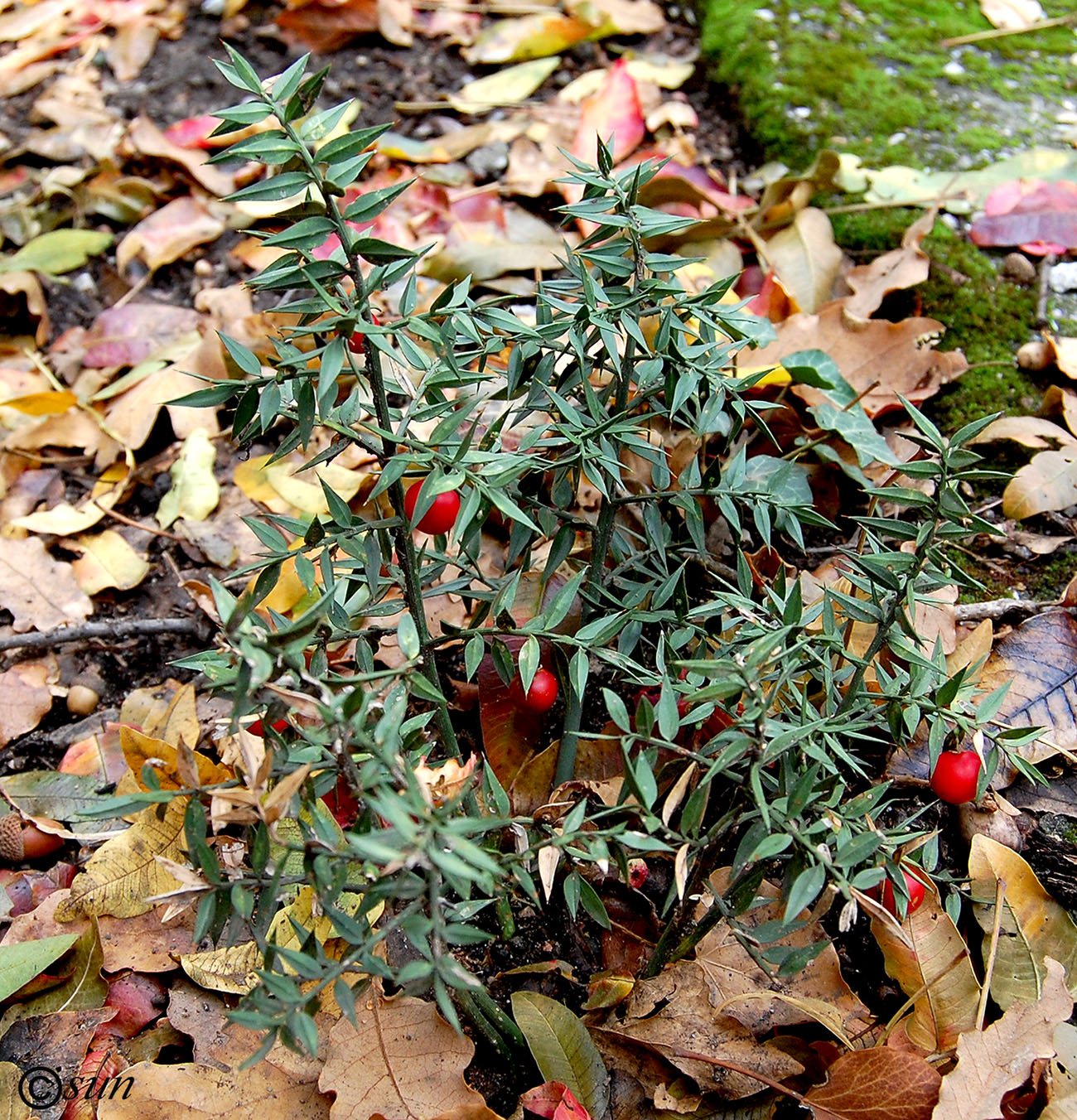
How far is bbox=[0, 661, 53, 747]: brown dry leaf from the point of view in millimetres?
1907

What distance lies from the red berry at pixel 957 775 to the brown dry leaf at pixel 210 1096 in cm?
87

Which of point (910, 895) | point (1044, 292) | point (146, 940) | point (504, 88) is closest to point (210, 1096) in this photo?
point (146, 940)

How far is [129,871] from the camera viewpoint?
161cm

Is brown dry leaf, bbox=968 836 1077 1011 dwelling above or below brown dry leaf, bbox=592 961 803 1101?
above

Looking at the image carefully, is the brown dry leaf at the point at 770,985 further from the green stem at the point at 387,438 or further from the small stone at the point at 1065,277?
the small stone at the point at 1065,277

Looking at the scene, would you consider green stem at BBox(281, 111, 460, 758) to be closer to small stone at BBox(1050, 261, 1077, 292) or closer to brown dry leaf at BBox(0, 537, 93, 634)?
brown dry leaf at BBox(0, 537, 93, 634)

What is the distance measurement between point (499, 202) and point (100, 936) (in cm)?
184

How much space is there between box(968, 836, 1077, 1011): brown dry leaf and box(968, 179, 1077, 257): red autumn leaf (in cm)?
143

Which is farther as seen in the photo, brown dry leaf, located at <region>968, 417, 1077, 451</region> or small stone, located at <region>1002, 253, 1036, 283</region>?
small stone, located at <region>1002, 253, 1036, 283</region>

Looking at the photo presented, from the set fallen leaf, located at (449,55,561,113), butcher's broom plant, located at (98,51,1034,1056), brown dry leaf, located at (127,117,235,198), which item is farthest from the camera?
fallen leaf, located at (449,55,561,113)

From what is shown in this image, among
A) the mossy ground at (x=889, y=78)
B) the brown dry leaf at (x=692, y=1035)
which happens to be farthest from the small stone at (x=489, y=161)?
the brown dry leaf at (x=692, y=1035)

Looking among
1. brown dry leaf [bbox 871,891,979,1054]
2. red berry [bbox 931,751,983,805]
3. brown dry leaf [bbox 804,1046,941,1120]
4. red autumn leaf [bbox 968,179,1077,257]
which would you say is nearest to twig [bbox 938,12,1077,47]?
red autumn leaf [bbox 968,179,1077,257]

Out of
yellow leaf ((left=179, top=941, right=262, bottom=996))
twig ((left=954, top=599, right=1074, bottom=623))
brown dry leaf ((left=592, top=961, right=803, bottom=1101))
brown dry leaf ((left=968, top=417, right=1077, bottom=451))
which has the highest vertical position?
brown dry leaf ((left=968, top=417, right=1077, bottom=451))

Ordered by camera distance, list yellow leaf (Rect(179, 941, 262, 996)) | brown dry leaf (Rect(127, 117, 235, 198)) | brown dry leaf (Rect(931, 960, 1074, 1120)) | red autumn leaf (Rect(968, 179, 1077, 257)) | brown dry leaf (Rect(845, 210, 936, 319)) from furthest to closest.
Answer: brown dry leaf (Rect(127, 117, 235, 198)) → red autumn leaf (Rect(968, 179, 1077, 257)) → brown dry leaf (Rect(845, 210, 936, 319)) → yellow leaf (Rect(179, 941, 262, 996)) → brown dry leaf (Rect(931, 960, 1074, 1120))
